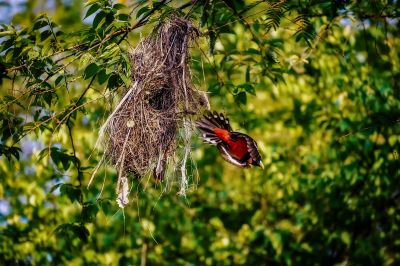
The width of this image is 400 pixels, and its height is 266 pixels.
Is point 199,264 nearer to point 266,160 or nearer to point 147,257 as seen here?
point 147,257

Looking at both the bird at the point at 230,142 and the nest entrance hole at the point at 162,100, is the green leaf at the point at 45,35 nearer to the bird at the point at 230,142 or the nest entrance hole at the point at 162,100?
the nest entrance hole at the point at 162,100

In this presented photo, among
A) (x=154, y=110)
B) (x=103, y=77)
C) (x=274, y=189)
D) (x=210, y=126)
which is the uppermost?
(x=103, y=77)

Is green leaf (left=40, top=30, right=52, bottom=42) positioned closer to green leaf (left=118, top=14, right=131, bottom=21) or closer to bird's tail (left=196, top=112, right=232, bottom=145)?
green leaf (left=118, top=14, right=131, bottom=21)

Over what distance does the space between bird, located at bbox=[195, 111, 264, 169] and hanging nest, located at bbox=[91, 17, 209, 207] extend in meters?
0.26

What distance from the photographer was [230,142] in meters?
3.24

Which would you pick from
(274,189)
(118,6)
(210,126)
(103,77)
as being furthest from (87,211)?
(274,189)

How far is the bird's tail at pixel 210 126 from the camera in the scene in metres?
3.26

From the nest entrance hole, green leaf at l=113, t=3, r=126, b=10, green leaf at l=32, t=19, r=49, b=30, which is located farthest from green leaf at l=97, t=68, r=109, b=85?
green leaf at l=32, t=19, r=49, b=30

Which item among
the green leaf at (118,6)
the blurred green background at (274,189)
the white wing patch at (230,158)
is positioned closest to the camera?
the green leaf at (118,6)

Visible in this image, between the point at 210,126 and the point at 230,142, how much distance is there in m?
0.14

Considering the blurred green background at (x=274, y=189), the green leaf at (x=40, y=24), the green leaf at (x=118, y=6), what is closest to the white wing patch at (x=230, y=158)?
the green leaf at (x=118, y=6)

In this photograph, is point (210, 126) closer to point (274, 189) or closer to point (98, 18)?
point (98, 18)

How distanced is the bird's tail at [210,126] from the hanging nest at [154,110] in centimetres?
25

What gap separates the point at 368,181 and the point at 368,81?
35.4 inches
